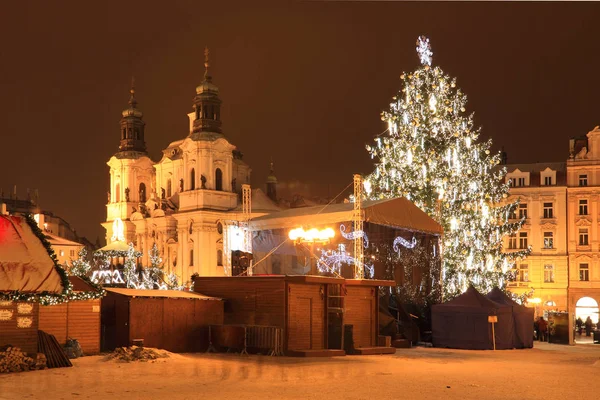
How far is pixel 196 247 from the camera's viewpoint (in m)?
75.9

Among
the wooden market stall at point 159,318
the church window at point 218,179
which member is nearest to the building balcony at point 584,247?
the church window at point 218,179

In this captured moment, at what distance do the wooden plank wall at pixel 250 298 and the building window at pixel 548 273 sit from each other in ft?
130

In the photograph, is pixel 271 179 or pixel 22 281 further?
pixel 271 179

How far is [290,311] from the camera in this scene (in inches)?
974

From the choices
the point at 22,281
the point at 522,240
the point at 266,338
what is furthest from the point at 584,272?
the point at 22,281

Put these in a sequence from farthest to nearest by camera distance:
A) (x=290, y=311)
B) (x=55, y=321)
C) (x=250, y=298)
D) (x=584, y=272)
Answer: (x=584, y=272), (x=250, y=298), (x=290, y=311), (x=55, y=321)

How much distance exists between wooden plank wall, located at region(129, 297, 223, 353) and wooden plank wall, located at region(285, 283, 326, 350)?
225cm

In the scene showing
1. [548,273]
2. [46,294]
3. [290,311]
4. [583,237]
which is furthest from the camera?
[548,273]

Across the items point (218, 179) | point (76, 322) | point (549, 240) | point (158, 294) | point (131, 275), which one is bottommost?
point (76, 322)

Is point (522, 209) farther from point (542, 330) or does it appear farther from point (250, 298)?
point (250, 298)

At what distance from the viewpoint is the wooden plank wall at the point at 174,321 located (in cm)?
2331

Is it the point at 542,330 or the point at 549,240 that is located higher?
the point at 549,240

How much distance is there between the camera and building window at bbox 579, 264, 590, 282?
59.8m

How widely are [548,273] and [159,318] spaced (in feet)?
139
